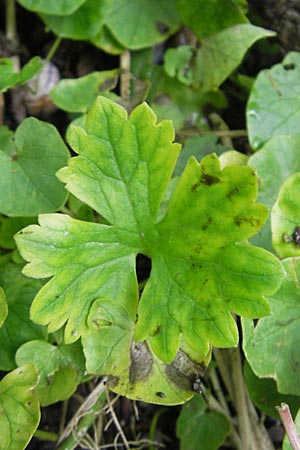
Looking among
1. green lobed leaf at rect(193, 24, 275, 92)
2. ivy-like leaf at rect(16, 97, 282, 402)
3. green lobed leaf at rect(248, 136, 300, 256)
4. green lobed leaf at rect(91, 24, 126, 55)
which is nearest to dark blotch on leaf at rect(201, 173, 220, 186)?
ivy-like leaf at rect(16, 97, 282, 402)

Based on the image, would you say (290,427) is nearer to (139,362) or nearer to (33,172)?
(139,362)

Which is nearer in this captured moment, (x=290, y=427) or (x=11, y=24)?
(x=290, y=427)

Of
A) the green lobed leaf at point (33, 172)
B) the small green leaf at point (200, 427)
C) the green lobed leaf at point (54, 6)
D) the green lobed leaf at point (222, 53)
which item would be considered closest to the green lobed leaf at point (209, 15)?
the green lobed leaf at point (222, 53)

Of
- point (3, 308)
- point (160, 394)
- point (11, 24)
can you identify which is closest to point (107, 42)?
point (11, 24)

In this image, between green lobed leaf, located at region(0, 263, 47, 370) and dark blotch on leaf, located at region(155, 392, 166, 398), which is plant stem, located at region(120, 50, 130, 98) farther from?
dark blotch on leaf, located at region(155, 392, 166, 398)

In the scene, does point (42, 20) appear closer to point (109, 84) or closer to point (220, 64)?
point (109, 84)

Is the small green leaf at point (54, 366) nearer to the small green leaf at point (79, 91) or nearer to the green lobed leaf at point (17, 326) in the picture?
the green lobed leaf at point (17, 326)

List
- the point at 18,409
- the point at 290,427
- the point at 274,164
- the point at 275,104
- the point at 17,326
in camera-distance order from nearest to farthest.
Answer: the point at 290,427
the point at 18,409
the point at 17,326
the point at 274,164
the point at 275,104
